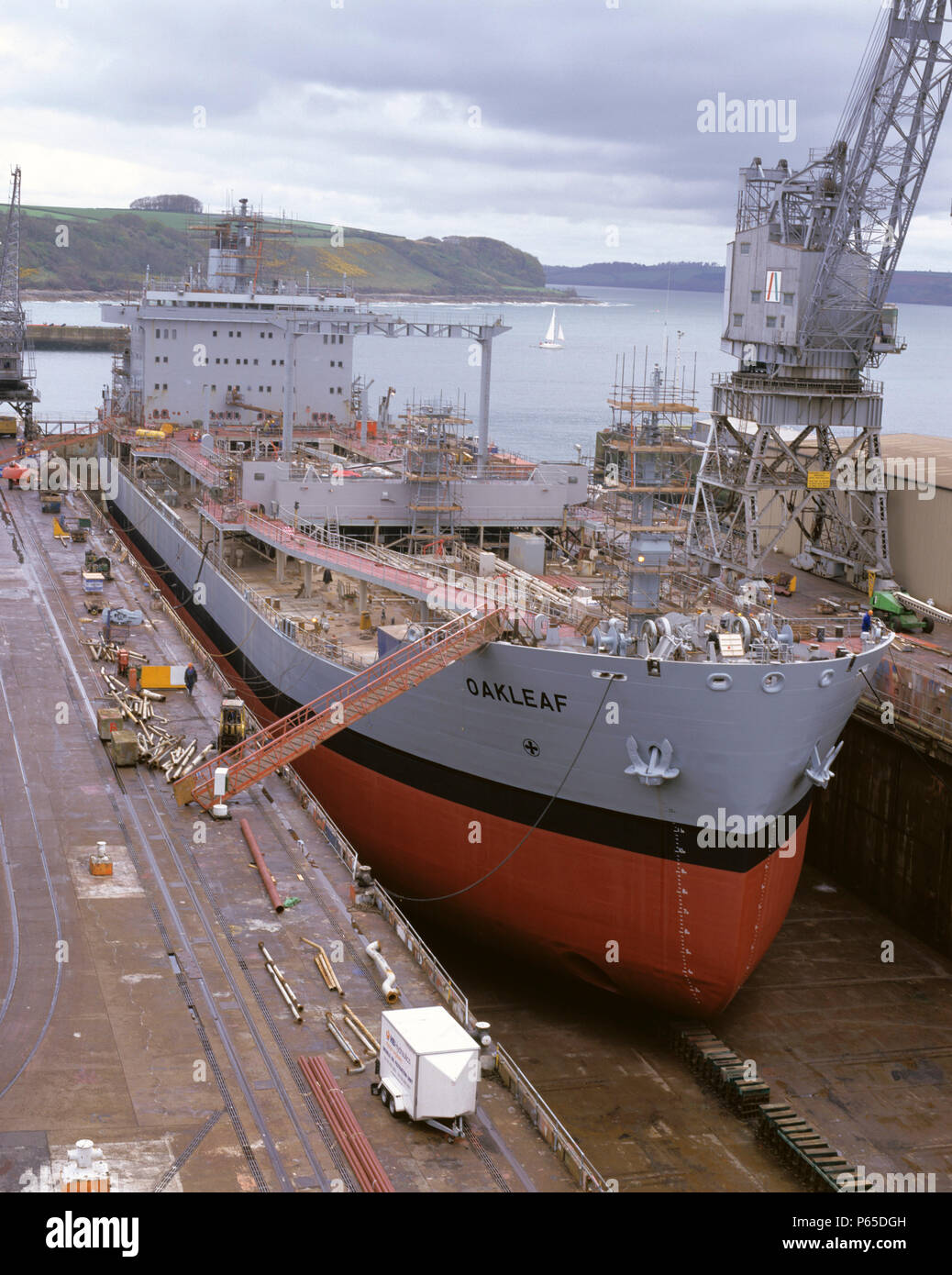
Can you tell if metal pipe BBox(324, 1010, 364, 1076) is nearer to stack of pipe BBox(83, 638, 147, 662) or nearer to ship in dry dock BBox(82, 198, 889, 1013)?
ship in dry dock BBox(82, 198, 889, 1013)

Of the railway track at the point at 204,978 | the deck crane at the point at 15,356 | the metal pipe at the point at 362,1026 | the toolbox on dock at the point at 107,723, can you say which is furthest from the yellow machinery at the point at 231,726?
the deck crane at the point at 15,356

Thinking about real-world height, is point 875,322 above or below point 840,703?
above

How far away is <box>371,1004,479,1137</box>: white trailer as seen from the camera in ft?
49.5

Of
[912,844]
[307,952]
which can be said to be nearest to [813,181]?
[912,844]

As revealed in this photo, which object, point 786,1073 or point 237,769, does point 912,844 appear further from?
point 237,769

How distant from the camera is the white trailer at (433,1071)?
1508 centimetres

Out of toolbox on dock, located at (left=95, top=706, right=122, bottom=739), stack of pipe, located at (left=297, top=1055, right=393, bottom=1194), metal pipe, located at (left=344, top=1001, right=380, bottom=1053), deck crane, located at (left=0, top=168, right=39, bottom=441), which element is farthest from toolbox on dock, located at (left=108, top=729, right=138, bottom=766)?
deck crane, located at (left=0, top=168, right=39, bottom=441)

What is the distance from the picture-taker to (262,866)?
21969 millimetres

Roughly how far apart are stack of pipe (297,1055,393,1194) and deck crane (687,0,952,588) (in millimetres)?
21842

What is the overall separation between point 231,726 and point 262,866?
524 cm

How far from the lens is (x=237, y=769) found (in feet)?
79.2

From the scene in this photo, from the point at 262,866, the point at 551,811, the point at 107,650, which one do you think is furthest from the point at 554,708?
the point at 107,650

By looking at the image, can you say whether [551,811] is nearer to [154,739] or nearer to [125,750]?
[125,750]
